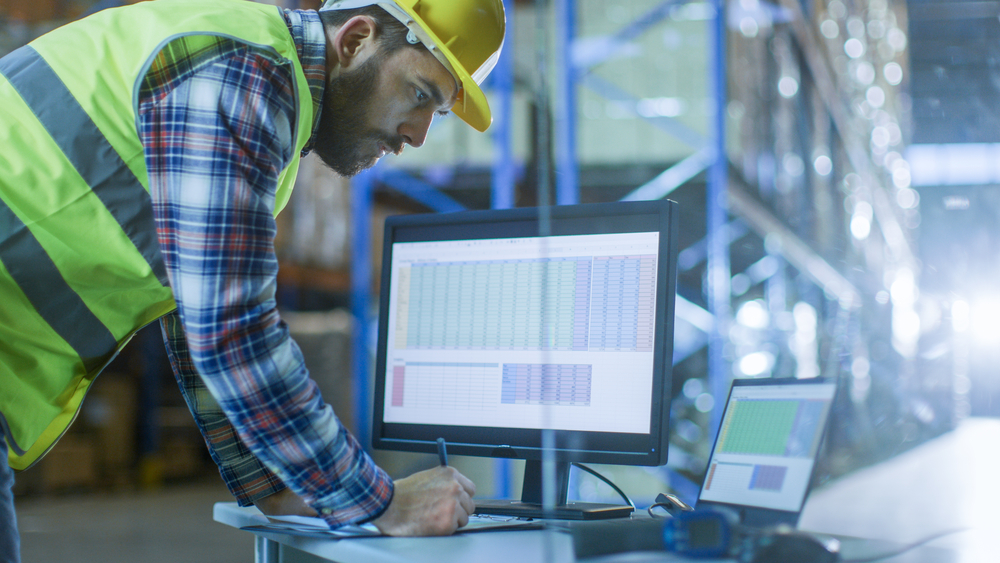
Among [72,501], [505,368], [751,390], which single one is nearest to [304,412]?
[505,368]

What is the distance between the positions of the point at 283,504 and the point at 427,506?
34cm

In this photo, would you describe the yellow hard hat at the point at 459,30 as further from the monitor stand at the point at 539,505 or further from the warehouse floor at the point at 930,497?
the warehouse floor at the point at 930,497

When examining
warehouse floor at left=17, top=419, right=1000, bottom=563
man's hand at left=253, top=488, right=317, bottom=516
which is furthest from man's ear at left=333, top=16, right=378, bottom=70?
warehouse floor at left=17, top=419, right=1000, bottom=563

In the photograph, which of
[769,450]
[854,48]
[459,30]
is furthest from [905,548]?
[459,30]

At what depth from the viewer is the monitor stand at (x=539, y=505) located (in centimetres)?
109

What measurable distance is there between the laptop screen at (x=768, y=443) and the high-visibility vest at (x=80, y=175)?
0.64m

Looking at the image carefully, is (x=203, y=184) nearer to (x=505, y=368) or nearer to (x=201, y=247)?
(x=201, y=247)

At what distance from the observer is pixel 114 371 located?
6363 mm

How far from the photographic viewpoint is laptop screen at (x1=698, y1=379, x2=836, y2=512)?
68cm

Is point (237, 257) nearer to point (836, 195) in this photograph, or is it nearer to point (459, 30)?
point (459, 30)

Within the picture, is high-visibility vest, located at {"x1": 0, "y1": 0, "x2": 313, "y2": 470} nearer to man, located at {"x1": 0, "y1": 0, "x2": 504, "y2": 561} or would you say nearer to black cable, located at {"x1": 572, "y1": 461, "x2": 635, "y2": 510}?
man, located at {"x1": 0, "y1": 0, "x2": 504, "y2": 561}

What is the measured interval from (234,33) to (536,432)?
2.22 ft

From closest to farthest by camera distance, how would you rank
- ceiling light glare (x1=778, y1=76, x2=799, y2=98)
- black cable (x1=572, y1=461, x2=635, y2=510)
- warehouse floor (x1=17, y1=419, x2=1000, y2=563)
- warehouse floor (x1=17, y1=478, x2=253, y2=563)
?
warehouse floor (x1=17, y1=419, x2=1000, y2=563) → ceiling light glare (x1=778, y1=76, x2=799, y2=98) → black cable (x1=572, y1=461, x2=635, y2=510) → warehouse floor (x1=17, y1=478, x2=253, y2=563)

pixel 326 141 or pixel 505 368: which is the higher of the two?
pixel 326 141
